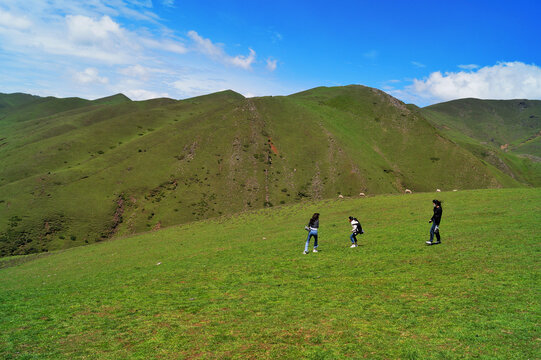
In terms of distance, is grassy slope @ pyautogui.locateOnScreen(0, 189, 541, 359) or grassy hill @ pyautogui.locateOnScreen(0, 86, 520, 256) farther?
grassy hill @ pyautogui.locateOnScreen(0, 86, 520, 256)

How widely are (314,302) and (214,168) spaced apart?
271 ft

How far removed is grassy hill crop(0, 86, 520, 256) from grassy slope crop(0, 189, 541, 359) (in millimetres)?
48458

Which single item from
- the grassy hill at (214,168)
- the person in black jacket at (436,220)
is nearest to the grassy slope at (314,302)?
the person in black jacket at (436,220)

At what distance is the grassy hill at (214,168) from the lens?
2923 inches

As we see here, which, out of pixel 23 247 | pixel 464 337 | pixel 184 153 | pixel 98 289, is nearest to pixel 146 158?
pixel 184 153

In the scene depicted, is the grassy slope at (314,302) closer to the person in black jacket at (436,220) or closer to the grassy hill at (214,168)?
the person in black jacket at (436,220)

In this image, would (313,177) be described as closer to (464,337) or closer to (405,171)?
(405,171)

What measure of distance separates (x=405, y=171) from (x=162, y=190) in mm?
86923

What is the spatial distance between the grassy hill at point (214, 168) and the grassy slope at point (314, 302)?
48.5 m

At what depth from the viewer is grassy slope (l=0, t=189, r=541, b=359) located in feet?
35.7

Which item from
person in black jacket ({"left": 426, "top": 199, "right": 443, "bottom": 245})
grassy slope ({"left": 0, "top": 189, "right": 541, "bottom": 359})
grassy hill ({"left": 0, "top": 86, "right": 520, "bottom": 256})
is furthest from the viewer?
grassy hill ({"left": 0, "top": 86, "right": 520, "bottom": 256})

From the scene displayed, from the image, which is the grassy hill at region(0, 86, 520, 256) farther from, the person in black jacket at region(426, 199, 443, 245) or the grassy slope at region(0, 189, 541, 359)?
the person in black jacket at region(426, 199, 443, 245)

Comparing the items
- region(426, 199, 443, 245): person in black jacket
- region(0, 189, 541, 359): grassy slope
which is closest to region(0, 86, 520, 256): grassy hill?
region(0, 189, 541, 359): grassy slope

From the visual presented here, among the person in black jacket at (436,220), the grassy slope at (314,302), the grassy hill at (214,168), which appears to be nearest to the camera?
the grassy slope at (314,302)
